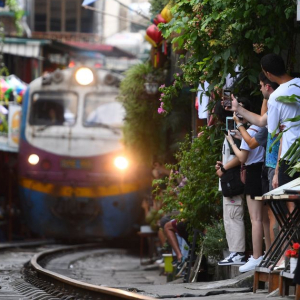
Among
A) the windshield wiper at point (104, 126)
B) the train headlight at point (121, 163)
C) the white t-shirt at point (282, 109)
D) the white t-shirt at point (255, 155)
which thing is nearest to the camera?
the white t-shirt at point (282, 109)

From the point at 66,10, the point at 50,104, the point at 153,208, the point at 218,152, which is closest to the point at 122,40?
the point at 66,10

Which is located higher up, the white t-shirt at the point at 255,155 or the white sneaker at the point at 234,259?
the white t-shirt at the point at 255,155

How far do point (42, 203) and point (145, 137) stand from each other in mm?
3859

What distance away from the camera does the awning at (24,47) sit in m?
→ 35.1

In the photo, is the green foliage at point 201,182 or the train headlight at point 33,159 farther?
the train headlight at point 33,159

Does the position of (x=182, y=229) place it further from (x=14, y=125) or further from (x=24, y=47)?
(x=24, y=47)

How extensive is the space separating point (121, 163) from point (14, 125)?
3702 millimetres

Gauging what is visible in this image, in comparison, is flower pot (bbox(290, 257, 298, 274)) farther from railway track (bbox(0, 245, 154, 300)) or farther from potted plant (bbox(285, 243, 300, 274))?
railway track (bbox(0, 245, 154, 300))

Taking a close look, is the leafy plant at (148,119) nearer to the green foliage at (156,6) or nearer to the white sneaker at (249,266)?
the green foliage at (156,6)

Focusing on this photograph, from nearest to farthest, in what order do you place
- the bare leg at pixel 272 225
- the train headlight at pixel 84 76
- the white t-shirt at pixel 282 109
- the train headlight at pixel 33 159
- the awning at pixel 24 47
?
the white t-shirt at pixel 282 109 → the bare leg at pixel 272 225 → the train headlight at pixel 33 159 → the train headlight at pixel 84 76 → the awning at pixel 24 47

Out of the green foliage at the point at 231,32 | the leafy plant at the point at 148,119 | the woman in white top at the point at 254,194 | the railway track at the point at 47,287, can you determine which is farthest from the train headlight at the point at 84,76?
the woman in white top at the point at 254,194

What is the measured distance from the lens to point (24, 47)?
35625mm

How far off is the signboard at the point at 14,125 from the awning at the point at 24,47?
39.9 ft

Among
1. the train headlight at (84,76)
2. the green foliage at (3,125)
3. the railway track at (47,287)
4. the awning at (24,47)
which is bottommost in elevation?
the railway track at (47,287)
